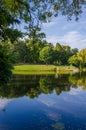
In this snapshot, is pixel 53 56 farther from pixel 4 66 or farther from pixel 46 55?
pixel 4 66

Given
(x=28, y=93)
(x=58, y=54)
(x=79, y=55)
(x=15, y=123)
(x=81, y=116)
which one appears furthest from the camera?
(x=58, y=54)

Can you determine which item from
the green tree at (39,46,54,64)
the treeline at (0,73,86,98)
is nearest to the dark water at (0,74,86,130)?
the treeline at (0,73,86,98)

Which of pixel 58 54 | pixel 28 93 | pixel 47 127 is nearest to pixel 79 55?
pixel 58 54

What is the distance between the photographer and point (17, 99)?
891 inches

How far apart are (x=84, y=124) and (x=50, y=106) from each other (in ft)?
20.2

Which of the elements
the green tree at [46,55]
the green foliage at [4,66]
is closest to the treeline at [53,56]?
the green tree at [46,55]

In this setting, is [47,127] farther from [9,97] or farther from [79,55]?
[79,55]

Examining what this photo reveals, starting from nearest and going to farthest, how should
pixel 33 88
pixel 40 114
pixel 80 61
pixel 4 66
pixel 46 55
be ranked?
pixel 4 66 → pixel 40 114 → pixel 33 88 → pixel 80 61 → pixel 46 55

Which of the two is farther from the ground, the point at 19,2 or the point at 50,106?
the point at 19,2

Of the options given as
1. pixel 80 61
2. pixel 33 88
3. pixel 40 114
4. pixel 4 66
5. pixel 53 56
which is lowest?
pixel 40 114

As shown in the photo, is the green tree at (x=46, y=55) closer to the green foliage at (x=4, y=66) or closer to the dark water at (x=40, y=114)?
the dark water at (x=40, y=114)

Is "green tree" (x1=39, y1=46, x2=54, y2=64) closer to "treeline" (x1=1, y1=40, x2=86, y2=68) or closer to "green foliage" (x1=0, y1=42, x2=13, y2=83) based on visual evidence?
"treeline" (x1=1, y1=40, x2=86, y2=68)

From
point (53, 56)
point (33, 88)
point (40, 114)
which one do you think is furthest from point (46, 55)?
point (40, 114)

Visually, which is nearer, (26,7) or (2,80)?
(26,7)
